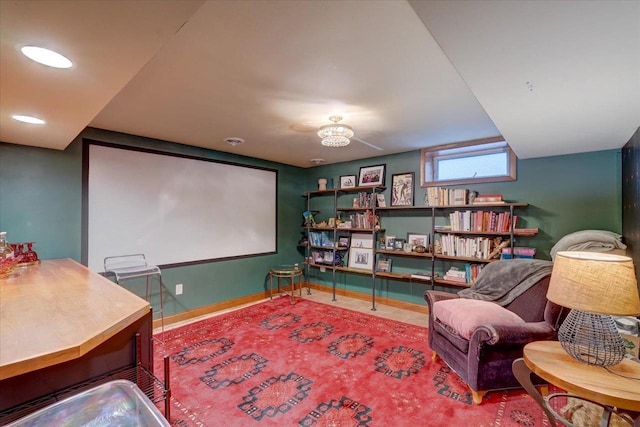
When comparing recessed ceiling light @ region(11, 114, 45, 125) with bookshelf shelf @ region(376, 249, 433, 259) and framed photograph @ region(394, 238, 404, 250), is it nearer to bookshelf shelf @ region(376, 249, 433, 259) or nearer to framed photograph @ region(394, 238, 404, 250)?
bookshelf shelf @ region(376, 249, 433, 259)

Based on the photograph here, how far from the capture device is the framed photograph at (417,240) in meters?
4.05

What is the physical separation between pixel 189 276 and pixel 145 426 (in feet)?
10.5

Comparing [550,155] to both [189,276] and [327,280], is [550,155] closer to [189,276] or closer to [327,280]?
[327,280]

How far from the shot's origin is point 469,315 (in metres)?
2.19

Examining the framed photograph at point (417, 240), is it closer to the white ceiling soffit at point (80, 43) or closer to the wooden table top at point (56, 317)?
the wooden table top at point (56, 317)

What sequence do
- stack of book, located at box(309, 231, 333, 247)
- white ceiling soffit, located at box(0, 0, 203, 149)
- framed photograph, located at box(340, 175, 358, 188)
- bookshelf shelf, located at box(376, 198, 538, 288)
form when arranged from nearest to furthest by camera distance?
white ceiling soffit, located at box(0, 0, 203, 149) → bookshelf shelf, located at box(376, 198, 538, 288) → framed photograph, located at box(340, 175, 358, 188) → stack of book, located at box(309, 231, 333, 247)

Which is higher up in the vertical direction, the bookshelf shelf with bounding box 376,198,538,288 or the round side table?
the bookshelf shelf with bounding box 376,198,538,288

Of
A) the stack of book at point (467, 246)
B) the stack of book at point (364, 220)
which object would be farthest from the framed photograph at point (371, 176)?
the stack of book at point (467, 246)

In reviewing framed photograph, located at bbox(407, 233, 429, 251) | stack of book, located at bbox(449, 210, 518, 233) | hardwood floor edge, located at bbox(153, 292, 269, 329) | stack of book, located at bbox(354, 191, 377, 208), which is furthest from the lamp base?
hardwood floor edge, located at bbox(153, 292, 269, 329)

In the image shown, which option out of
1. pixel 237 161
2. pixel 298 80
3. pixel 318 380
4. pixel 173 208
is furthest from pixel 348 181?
pixel 318 380

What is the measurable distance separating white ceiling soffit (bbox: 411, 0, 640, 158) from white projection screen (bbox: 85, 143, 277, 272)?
343cm

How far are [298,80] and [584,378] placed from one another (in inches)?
90.8

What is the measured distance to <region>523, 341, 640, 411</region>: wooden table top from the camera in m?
1.26

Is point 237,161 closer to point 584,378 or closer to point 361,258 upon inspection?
point 361,258
